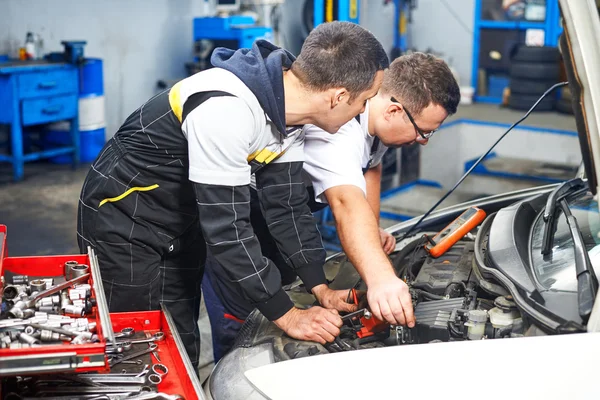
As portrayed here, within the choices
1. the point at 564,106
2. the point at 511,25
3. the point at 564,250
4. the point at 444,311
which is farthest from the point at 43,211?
the point at 511,25

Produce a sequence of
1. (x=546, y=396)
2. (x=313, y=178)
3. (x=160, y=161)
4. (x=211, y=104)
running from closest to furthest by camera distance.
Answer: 1. (x=546, y=396)
2. (x=211, y=104)
3. (x=160, y=161)
4. (x=313, y=178)

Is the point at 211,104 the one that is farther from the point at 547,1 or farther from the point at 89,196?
the point at 547,1

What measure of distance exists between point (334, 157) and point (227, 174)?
56 centimetres

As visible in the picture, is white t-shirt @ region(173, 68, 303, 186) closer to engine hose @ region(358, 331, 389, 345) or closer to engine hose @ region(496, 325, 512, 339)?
engine hose @ region(358, 331, 389, 345)

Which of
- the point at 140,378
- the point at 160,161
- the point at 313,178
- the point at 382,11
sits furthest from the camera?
the point at 382,11

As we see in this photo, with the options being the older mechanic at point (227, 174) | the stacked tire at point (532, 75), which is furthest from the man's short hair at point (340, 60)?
the stacked tire at point (532, 75)

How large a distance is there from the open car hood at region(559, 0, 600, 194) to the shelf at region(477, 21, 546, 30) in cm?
663

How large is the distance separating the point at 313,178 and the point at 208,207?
58 cm

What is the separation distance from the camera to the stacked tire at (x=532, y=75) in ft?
23.1

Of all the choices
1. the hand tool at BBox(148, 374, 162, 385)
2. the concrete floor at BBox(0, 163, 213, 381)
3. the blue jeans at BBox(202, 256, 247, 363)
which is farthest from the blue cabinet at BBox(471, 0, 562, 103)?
the hand tool at BBox(148, 374, 162, 385)

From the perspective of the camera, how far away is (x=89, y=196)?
84.1 inches

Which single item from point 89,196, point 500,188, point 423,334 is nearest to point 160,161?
point 89,196

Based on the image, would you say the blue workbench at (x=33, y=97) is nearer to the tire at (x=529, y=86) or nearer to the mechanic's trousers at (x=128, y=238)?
the mechanic's trousers at (x=128, y=238)

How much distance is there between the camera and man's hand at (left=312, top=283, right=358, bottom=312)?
1.97m
